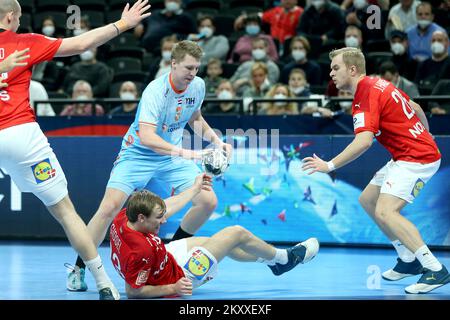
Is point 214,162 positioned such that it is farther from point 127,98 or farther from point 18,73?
point 127,98

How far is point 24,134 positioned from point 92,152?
465cm

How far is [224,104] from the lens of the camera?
11969mm

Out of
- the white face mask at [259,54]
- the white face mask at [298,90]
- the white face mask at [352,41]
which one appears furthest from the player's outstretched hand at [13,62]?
the white face mask at [352,41]

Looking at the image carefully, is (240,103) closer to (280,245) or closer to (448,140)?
(280,245)

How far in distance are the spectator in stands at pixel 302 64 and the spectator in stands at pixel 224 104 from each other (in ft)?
2.98

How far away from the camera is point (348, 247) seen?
10.7 meters

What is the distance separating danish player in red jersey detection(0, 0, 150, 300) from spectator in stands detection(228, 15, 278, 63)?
282 inches

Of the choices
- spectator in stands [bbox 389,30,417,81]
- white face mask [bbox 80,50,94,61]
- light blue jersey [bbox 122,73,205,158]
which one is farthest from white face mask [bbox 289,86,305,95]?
light blue jersey [bbox 122,73,205,158]

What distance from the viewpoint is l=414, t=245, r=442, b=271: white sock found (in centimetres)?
732

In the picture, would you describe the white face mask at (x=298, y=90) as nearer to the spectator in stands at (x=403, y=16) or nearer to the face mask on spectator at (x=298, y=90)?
the face mask on spectator at (x=298, y=90)

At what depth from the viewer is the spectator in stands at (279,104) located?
37.4ft

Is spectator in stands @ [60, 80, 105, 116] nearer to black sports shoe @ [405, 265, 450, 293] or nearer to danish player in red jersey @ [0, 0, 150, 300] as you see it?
danish player in red jersey @ [0, 0, 150, 300]

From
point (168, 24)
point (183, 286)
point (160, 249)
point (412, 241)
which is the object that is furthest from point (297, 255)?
point (168, 24)
